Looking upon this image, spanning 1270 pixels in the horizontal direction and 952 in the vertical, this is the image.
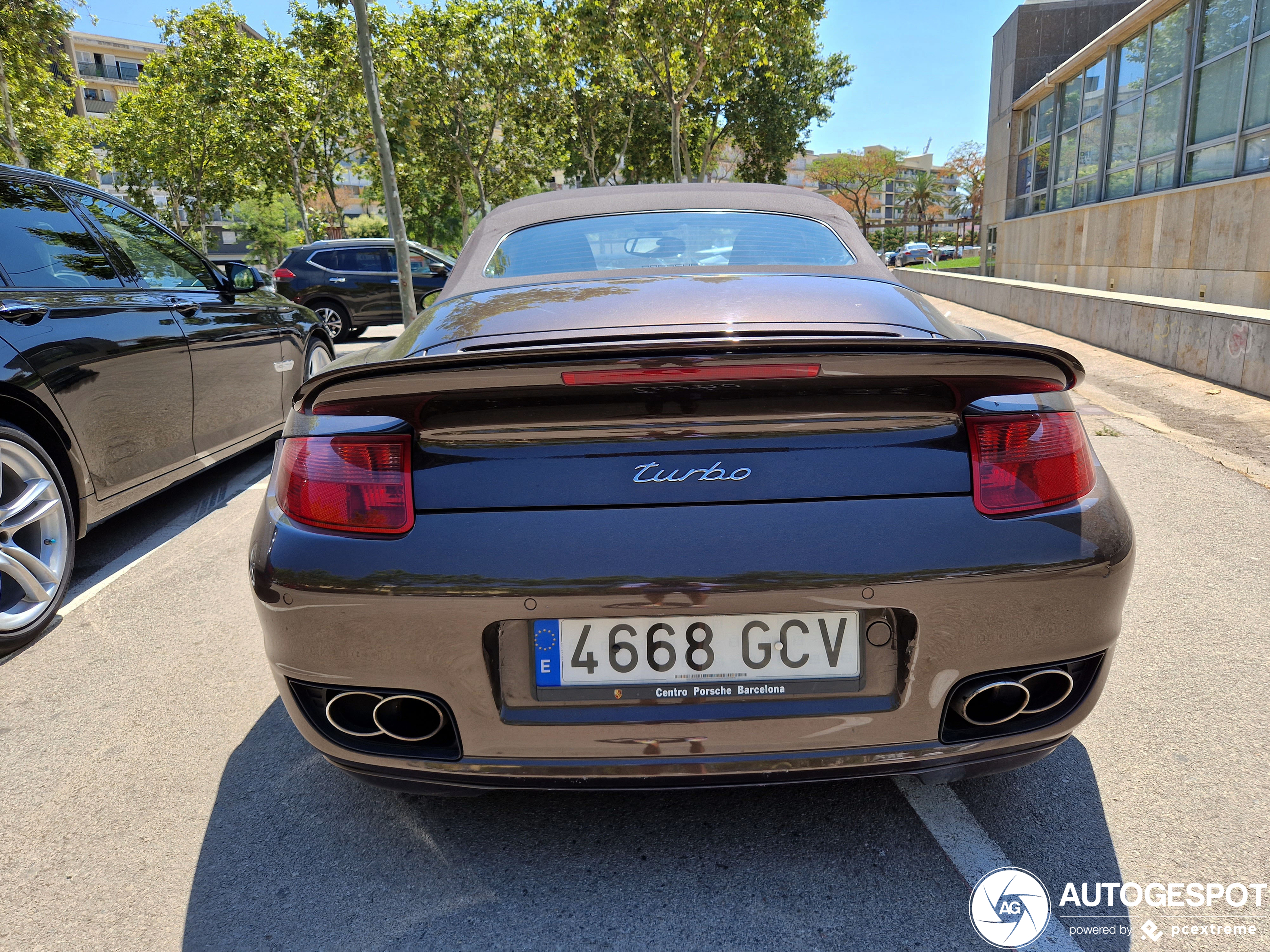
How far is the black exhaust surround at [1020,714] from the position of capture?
1.79 m

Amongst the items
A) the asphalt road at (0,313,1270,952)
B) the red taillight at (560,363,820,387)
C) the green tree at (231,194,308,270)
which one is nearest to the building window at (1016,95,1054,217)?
the asphalt road at (0,313,1270,952)

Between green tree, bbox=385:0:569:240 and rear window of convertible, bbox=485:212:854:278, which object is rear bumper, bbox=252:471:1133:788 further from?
green tree, bbox=385:0:569:240

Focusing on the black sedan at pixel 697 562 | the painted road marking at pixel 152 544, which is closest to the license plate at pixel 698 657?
the black sedan at pixel 697 562

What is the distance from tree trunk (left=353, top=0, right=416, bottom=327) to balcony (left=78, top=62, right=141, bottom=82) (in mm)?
75288

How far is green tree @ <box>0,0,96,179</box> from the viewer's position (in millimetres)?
20391

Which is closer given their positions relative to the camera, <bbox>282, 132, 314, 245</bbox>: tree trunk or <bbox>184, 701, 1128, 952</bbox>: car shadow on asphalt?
<bbox>184, 701, 1128, 952</bbox>: car shadow on asphalt

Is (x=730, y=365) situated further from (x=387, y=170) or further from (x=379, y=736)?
(x=387, y=170)

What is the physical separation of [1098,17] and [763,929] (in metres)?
29.7

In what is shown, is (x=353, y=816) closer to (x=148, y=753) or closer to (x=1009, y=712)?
(x=148, y=753)

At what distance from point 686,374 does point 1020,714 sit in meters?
0.98

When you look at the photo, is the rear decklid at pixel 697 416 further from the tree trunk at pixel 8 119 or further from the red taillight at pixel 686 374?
the tree trunk at pixel 8 119

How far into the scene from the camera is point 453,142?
1479 inches

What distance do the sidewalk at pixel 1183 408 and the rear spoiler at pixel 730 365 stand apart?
144 inches

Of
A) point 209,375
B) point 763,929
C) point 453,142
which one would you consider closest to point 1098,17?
point 453,142
